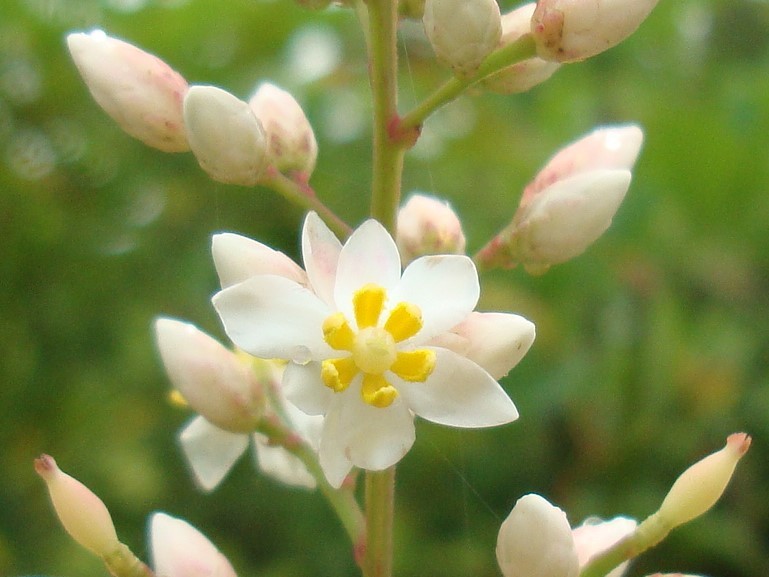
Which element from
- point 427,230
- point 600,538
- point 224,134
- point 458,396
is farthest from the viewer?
point 427,230

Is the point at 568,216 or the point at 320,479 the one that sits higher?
the point at 568,216

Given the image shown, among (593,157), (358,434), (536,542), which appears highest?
(593,157)

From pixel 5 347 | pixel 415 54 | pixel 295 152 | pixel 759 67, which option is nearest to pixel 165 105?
pixel 295 152

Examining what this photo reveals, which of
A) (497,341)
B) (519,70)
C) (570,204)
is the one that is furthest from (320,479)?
(519,70)

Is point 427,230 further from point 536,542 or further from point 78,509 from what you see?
point 78,509

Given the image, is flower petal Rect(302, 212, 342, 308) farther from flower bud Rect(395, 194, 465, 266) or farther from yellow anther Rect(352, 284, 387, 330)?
flower bud Rect(395, 194, 465, 266)

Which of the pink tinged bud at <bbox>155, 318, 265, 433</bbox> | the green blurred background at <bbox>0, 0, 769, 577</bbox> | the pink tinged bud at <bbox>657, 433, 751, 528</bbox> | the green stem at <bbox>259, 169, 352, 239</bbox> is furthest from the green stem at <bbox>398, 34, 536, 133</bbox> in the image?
the green blurred background at <bbox>0, 0, 769, 577</bbox>

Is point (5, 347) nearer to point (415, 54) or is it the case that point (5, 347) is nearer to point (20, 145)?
point (20, 145)

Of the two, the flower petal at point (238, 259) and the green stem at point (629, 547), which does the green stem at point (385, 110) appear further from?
the green stem at point (629, 547)
